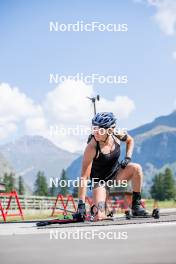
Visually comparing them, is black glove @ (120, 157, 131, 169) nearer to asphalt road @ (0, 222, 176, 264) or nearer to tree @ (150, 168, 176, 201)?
asphalt road @ (0, 222, 176, 264)

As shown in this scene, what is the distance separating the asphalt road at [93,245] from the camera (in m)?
3.89

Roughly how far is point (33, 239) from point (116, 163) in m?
2.55

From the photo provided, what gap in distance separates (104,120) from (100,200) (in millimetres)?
1125

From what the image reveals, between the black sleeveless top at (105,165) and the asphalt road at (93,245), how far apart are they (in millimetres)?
1294

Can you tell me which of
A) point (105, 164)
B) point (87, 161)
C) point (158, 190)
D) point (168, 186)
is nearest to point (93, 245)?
point (87, 161)

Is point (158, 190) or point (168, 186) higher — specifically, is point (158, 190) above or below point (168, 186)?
below

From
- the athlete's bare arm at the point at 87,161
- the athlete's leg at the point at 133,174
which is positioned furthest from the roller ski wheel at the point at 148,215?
the athlete's bare arm at the point at 87,161

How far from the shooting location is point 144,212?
760cm

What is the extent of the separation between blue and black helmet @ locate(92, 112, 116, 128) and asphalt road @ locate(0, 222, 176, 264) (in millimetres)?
1652

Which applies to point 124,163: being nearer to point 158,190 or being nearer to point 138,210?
point 138,210

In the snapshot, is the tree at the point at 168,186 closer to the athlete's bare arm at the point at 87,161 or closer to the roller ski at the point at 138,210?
the roller ski at the point at 138,210

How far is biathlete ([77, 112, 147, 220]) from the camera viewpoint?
735cm

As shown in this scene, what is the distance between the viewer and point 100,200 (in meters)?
7.38

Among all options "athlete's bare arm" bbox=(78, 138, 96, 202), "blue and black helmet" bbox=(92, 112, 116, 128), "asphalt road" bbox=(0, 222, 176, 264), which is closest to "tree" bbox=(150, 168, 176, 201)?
"blue and black helmet" bbox=(92, 112, 116, 128)
